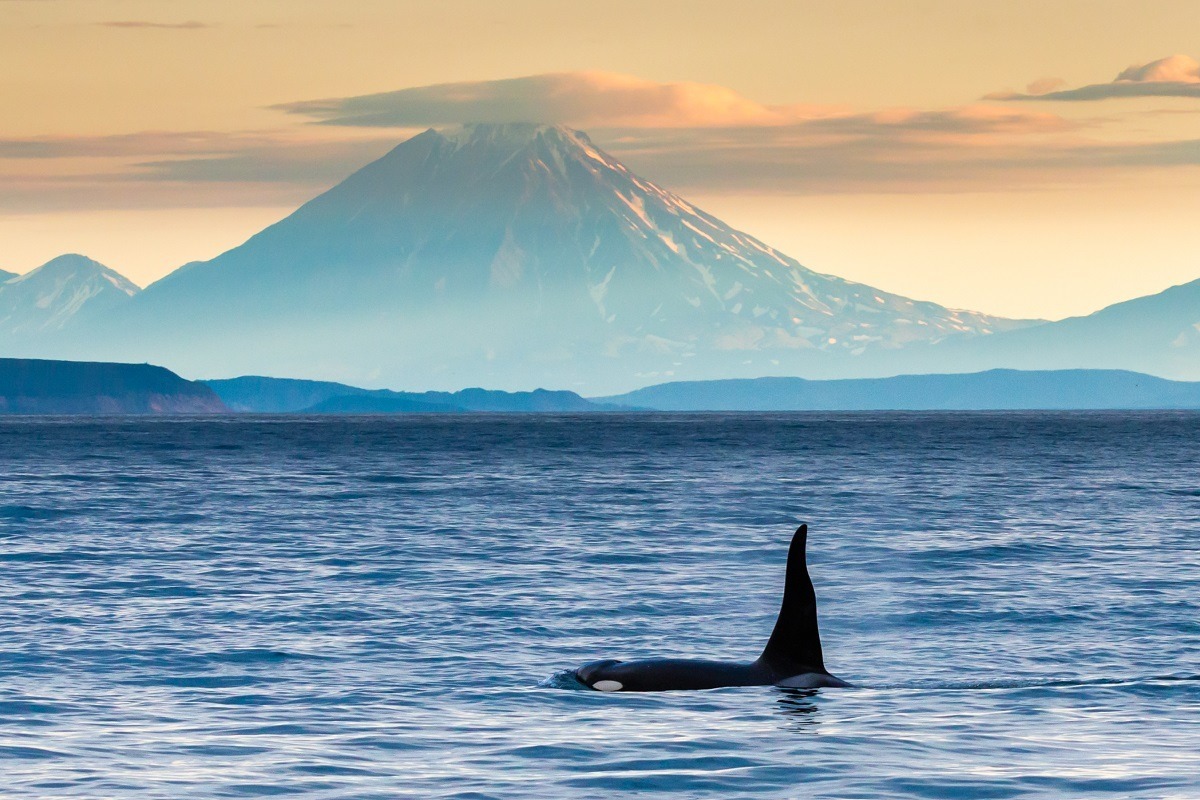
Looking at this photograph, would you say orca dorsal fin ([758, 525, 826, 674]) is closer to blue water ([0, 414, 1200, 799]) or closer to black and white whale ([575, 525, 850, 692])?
black and white whale ([575, 525, 850, 692])

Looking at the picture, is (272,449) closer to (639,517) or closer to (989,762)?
(639,517)

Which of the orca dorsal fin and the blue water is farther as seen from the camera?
the orca dorsal fin

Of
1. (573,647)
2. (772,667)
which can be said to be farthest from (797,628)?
(573,647)

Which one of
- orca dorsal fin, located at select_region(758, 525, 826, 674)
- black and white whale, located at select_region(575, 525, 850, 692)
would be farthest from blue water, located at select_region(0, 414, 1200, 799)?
orca dorsal fin, located at select_region(758, 525, 826, 674)

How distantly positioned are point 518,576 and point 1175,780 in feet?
76.4

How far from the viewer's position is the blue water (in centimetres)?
1631

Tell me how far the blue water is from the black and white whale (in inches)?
16.2

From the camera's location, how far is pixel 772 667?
21453mm

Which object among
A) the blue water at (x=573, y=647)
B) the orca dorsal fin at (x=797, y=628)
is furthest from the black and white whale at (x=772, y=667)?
the blue water at (x=573, y=647)

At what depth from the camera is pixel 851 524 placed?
57.5 metres

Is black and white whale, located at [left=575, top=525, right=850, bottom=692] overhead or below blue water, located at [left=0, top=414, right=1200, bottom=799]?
overhead

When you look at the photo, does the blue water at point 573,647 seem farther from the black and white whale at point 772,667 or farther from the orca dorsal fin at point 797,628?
the orca dorsal fin at point 797,628

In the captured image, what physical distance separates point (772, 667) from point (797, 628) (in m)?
0.64

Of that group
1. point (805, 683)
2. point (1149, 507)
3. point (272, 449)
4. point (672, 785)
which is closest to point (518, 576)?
point (805, 683)
